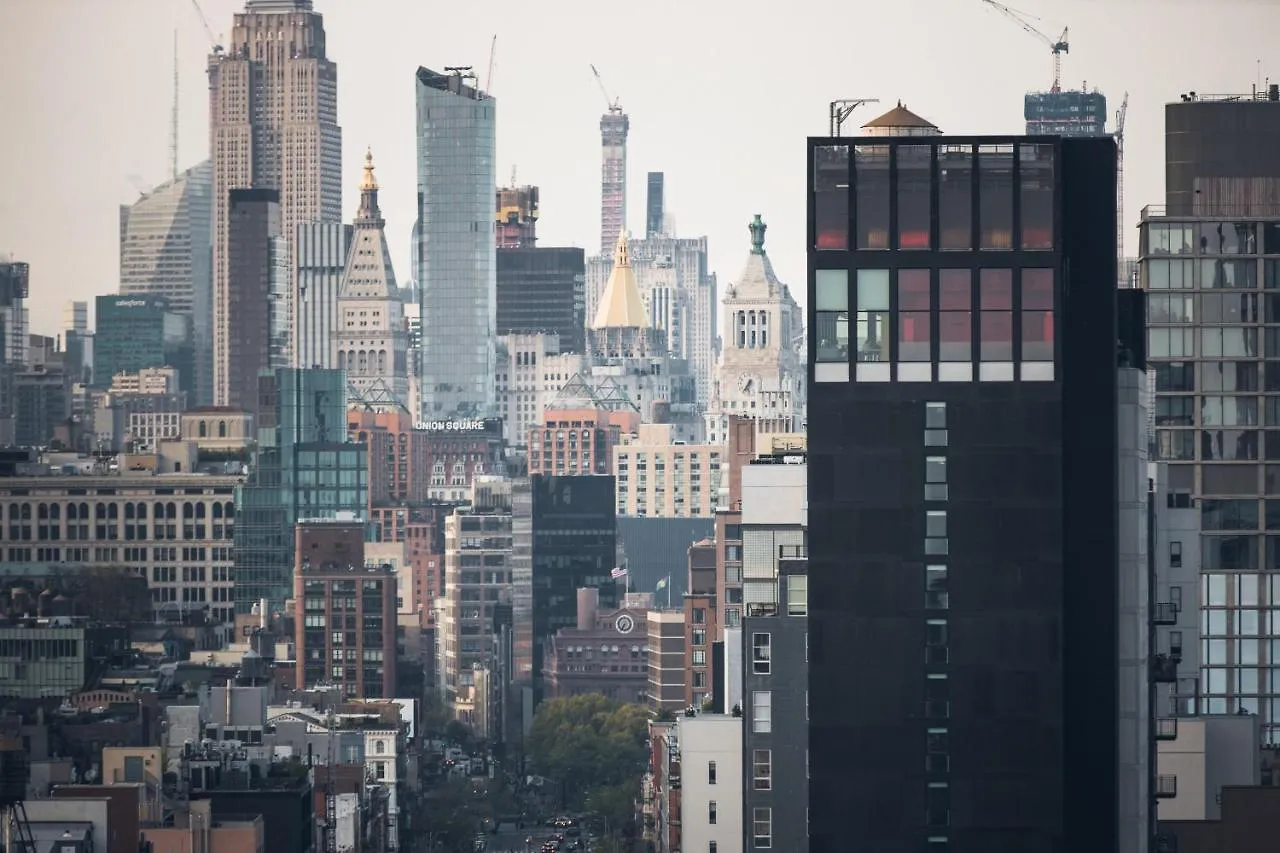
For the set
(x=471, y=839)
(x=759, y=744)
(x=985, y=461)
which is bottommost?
(x=471, y=839)

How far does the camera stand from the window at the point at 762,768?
81.9 meters

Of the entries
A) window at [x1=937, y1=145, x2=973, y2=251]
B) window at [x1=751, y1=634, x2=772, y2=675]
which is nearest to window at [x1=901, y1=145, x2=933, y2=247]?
window at [x1=937, y1=145, x2=973, y2=251]

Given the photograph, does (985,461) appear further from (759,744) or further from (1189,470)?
(1189,470)

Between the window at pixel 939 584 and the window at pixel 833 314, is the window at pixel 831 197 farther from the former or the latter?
the window at pixel 939 584

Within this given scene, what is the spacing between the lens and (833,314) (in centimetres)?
6750

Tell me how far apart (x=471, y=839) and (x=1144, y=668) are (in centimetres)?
11211

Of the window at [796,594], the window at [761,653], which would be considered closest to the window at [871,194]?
the window at [796,594]

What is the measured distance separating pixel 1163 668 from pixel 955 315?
8313mm

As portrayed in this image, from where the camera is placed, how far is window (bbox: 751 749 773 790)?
269ft

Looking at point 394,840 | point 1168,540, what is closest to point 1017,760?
point 1168,540

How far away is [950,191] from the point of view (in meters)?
67.2

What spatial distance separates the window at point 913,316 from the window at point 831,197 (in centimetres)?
127

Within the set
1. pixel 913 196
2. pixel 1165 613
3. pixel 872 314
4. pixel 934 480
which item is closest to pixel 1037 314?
pixel 872 314

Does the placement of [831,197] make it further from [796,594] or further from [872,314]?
[796,594]
